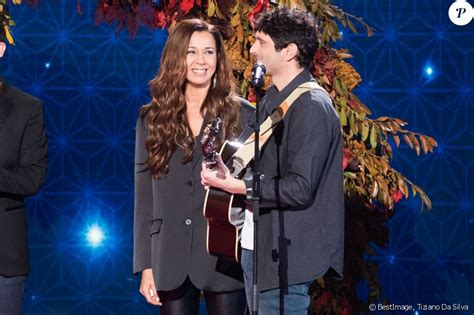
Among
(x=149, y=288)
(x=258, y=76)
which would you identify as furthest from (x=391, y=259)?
(x=258, y=76)

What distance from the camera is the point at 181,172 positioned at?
11.5 feet

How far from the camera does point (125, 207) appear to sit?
245 inches

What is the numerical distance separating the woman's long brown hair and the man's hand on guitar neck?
345mm

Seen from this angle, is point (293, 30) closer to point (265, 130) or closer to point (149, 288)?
point (265, 130)

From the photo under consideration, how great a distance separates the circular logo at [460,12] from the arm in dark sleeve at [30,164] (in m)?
3.12

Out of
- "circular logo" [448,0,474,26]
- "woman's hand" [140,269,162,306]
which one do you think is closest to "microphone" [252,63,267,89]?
"woman's hand" [140,269,162,306]

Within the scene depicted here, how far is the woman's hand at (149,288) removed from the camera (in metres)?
3.47

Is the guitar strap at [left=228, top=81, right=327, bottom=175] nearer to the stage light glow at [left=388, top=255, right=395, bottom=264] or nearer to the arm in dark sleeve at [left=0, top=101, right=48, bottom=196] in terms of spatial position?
the arm in dark sleeve at [left=0, top=101, right=48, bottom=196]

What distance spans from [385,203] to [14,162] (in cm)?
183

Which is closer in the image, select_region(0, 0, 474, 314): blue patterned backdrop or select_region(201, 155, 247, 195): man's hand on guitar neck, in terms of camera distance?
select_region(201, 155, 247, 195): man's hand on guitar neck

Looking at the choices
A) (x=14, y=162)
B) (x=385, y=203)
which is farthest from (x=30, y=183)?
(x=385, y=203)

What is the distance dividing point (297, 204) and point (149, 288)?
75cm

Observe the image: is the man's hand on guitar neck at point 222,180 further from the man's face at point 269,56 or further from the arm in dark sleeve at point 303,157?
the man's face at point 269,56

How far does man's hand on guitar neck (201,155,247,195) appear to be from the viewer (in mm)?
3104
